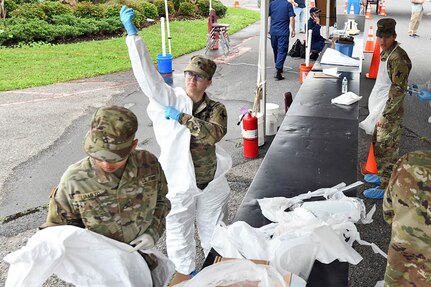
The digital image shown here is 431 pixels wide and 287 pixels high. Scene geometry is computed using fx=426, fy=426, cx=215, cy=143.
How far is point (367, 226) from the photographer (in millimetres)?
4258

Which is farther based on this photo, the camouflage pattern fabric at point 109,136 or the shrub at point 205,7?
the shrub at point 205,7

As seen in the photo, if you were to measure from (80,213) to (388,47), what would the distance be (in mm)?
3849

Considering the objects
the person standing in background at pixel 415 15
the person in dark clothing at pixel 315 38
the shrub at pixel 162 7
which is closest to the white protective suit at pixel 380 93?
the person in dark clothing at pixel 315 38

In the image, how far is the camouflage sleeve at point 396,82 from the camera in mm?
4527

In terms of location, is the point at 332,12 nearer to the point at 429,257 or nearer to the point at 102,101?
the point at 102,101

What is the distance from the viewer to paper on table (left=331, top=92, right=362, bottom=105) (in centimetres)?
505

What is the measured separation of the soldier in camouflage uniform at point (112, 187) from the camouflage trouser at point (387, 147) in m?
3.32

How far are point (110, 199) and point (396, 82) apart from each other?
3.57 metres

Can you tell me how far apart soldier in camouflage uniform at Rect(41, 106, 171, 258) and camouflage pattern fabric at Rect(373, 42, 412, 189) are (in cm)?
327

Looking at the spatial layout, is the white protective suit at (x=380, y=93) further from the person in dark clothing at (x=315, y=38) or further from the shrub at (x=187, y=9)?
the shrub at (x=187, y=9)

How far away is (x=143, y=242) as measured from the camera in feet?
7.45

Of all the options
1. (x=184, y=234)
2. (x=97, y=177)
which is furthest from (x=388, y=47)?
(x=97, y=177)

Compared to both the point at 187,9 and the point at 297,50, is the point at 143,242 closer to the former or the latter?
the point at 297,50

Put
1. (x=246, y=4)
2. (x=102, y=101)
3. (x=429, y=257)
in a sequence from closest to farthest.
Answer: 1. (x=429, y=257)
2. (x=102, y=101)
3. (x=246, y=4)
